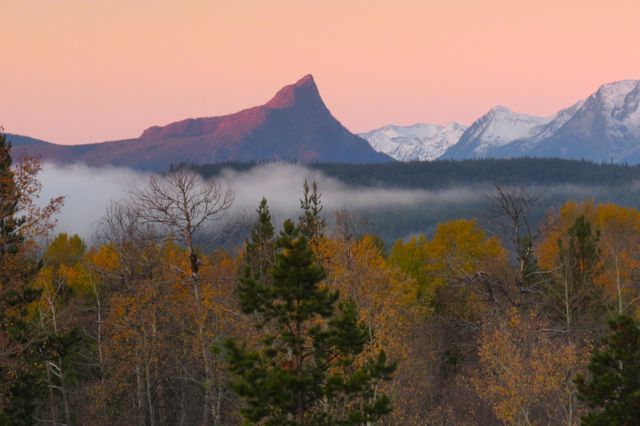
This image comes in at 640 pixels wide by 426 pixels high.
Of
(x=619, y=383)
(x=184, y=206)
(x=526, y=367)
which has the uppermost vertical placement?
(x=184, y=206)

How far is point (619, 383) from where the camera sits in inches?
814

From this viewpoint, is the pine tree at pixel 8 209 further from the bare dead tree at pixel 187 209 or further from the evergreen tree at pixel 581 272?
the evergreen tree at pixel 581 272

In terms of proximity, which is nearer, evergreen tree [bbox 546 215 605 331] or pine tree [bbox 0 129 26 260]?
pine tree [bbox 0 129 26 260]

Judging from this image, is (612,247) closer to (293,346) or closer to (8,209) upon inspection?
(293,346)

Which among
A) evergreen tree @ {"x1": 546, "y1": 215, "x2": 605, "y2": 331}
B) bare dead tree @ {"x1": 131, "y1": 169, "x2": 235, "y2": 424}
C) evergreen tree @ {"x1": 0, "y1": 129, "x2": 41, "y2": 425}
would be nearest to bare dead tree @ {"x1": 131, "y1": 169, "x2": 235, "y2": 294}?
bare dead tree @ {"x1": 131, "y1": 169, "x2": 235, "y2": 424}

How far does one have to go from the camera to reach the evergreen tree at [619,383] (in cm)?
2028

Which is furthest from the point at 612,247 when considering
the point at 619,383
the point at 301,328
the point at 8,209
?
the point at 8,209

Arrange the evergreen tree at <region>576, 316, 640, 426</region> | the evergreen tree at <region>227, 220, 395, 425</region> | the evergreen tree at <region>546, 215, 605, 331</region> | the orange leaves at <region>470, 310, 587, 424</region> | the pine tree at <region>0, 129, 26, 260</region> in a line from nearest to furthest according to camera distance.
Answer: the evergreen tree at <region>227, 220, 395, 425</region>, the evergreen tree at <region>576, 316, 640, 426</region>, the pine tree at <region>0, 129, 26, 260</region>, the orange leaves at <region>470, 310, 587, 424</region>, the evergreen tree at <region>546, 215, 605, 331</region>

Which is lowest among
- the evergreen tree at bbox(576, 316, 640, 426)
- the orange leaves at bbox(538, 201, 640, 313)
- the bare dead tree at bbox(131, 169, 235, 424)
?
the orange leaves at bbox(538, 201, 640, 313)

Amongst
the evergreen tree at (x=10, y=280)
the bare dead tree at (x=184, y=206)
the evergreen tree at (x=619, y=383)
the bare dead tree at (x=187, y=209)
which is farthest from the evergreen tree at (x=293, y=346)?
the bare dead tree at (x=184, y=206)

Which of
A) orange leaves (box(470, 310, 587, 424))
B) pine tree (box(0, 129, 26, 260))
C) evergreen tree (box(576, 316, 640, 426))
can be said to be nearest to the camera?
evergreen tree (box(576, 316, 640, 426))

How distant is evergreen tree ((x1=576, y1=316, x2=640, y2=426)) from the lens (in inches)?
798

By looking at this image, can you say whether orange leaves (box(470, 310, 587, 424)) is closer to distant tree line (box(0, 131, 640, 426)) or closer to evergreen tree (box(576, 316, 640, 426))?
distant tree line (box(0, 131, 640, 426))

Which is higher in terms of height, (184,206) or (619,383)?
(184,206)
